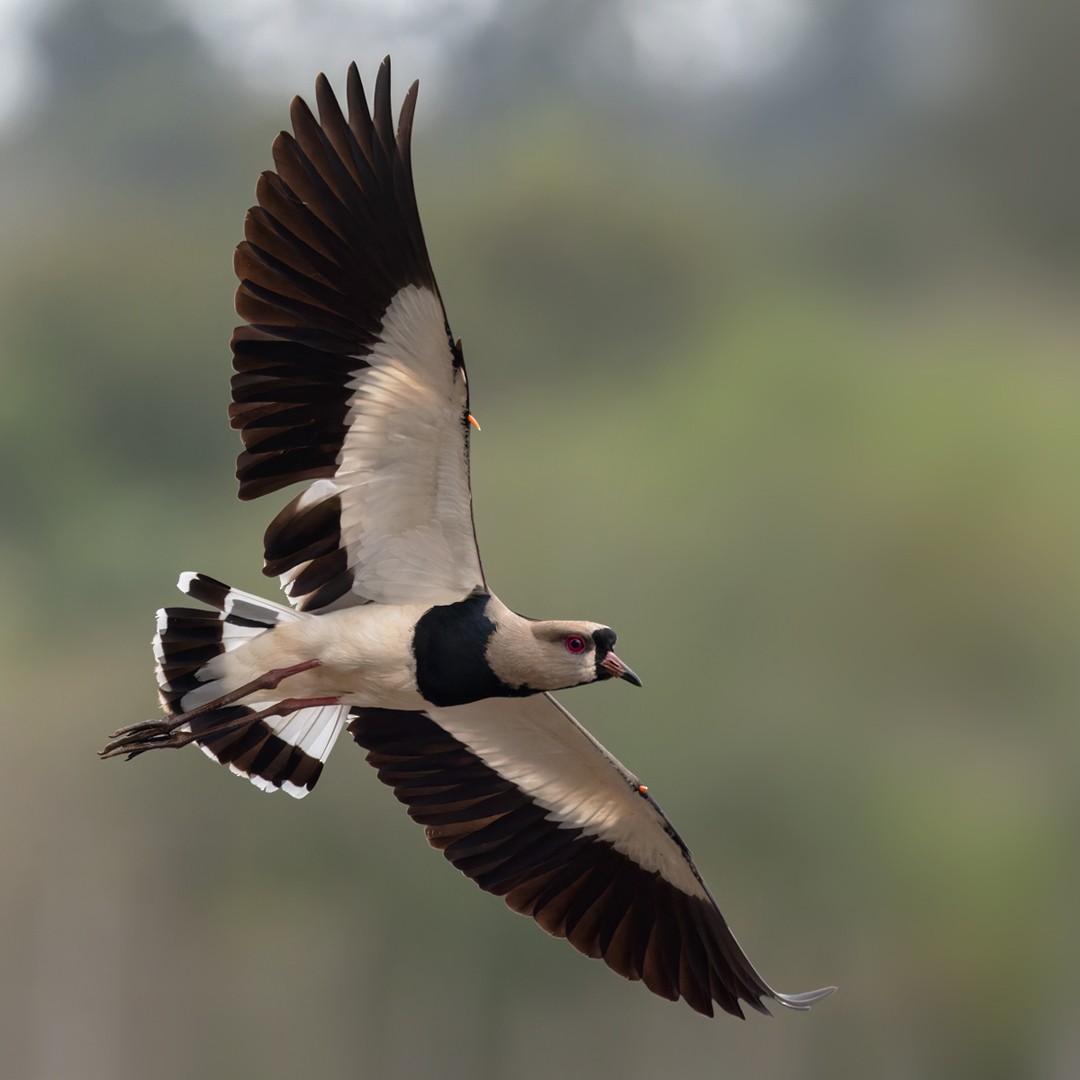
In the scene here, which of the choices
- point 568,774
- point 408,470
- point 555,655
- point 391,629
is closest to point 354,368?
point 408,470

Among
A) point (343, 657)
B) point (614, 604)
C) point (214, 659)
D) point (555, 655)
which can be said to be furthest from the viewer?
point (614, 604)

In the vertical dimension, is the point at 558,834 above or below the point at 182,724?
below

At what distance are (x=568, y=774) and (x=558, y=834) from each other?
0.20 meters

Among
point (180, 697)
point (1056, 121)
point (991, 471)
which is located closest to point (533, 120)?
point (1056, 121)

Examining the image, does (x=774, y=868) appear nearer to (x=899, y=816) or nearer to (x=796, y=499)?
(x=899, y=816)

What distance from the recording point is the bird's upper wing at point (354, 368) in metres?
4.39

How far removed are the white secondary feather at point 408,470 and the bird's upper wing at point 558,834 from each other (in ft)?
1.96

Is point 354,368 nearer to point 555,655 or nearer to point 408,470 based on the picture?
point 408,470

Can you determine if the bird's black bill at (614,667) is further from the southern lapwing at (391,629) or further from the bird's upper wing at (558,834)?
the bird's upper wing at (558,834)

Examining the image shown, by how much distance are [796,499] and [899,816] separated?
10.4 feet

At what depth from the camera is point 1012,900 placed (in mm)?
13820

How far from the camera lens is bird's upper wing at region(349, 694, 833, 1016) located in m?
5.18

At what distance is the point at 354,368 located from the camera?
4.55 meters

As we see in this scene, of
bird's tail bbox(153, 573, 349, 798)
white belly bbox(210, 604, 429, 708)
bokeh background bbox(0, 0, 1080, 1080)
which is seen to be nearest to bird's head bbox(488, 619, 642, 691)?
white belly bbox(210, 604, 429, 708)
